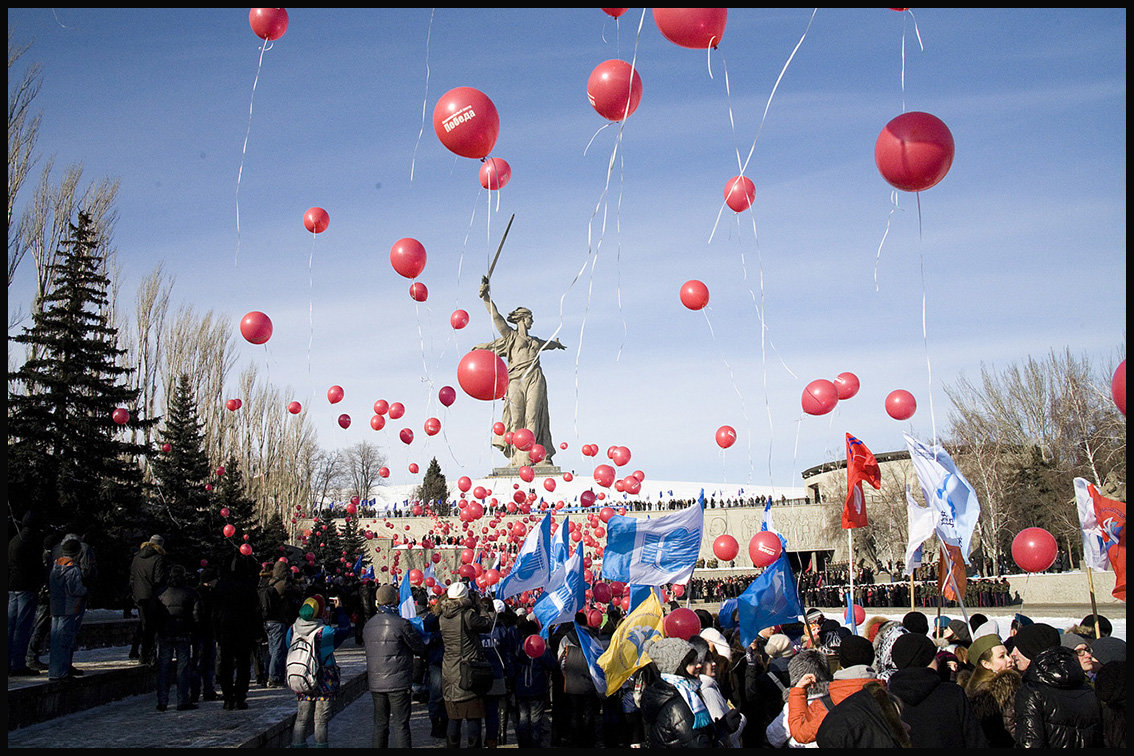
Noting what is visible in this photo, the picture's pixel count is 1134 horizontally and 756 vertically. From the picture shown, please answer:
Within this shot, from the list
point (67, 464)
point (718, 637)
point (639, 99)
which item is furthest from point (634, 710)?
point (67, 464)

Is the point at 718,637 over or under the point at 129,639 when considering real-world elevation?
over

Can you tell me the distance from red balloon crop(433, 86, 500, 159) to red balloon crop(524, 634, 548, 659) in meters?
4.40

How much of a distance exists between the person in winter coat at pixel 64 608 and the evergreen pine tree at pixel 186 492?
15025 millimetres

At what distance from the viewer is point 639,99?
8.02 meters

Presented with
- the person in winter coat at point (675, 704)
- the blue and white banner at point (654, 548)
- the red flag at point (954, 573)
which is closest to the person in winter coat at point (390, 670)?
the blue and white banner at point (654, 548)

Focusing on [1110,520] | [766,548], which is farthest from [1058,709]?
[766,548]

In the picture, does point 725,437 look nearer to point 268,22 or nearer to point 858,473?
point 858,473

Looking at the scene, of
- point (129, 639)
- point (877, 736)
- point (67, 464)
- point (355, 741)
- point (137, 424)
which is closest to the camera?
point (877, 736)

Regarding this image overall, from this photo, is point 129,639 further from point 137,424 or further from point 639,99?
point 639,99

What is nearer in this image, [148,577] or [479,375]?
[148,577]

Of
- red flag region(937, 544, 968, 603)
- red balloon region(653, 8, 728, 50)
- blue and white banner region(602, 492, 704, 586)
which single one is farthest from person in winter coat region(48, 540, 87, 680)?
red flag region(937, 544, 968, 603)

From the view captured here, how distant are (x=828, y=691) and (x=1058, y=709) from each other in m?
1.10

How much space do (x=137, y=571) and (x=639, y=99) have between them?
6.73 metres

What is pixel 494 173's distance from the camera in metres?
11.0
